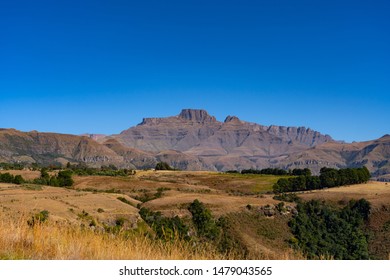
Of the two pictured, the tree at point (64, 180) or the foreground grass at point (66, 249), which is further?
the tree at point (64, 180)

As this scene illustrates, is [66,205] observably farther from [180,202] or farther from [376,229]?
[376,229]

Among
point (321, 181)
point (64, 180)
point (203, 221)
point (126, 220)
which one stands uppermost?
point (321, 181)

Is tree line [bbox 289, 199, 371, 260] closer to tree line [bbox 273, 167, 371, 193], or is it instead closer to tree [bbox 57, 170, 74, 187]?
tree line [bbox 273, 167, 371, 193]

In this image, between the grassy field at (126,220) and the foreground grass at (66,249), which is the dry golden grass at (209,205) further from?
the foreground grass at (66,249)

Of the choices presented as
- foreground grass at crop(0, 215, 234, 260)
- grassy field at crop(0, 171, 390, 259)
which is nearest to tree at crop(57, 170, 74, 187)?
grassy field at crop(0, 171, 390, 259)

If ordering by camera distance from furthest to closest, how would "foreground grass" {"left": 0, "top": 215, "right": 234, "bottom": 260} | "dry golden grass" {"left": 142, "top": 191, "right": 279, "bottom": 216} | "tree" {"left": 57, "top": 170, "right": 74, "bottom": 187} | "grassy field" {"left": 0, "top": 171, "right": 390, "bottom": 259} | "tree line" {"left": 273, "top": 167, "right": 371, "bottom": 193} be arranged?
"tree line" {"left": 273, "top": 167, "right": 371, "bottom": 193}, "tree" {"left": 57, "top": 170, "right": 74, "bottom": 187}, "dry golden grass" {"left": 142, "top": 191, "right": 279, "bottom": 216}, "grassy field" {"left": 0, "top": 171, "right": 390, "bottom": 259}, "foreground grass" {"left": 0, "top": 215, "right": 234, "bottom": 260}

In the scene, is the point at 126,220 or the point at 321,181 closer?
the point at 126,220

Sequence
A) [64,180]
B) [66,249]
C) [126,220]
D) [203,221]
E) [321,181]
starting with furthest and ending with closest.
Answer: [321,181], [64,180], [203,221], [126,220], [66,249]

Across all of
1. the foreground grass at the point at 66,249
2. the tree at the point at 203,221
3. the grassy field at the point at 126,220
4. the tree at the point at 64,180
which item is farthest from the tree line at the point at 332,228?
the tree at the point at 64,180

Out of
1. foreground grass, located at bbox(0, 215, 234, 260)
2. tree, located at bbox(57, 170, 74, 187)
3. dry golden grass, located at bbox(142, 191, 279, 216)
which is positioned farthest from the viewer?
tree, located at bbox(57, 170, 74, 187)

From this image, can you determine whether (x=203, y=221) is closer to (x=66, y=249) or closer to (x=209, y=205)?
(x=209, y=205)

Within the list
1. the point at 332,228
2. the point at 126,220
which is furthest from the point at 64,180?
the point at 332,228

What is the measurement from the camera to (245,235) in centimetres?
7231
